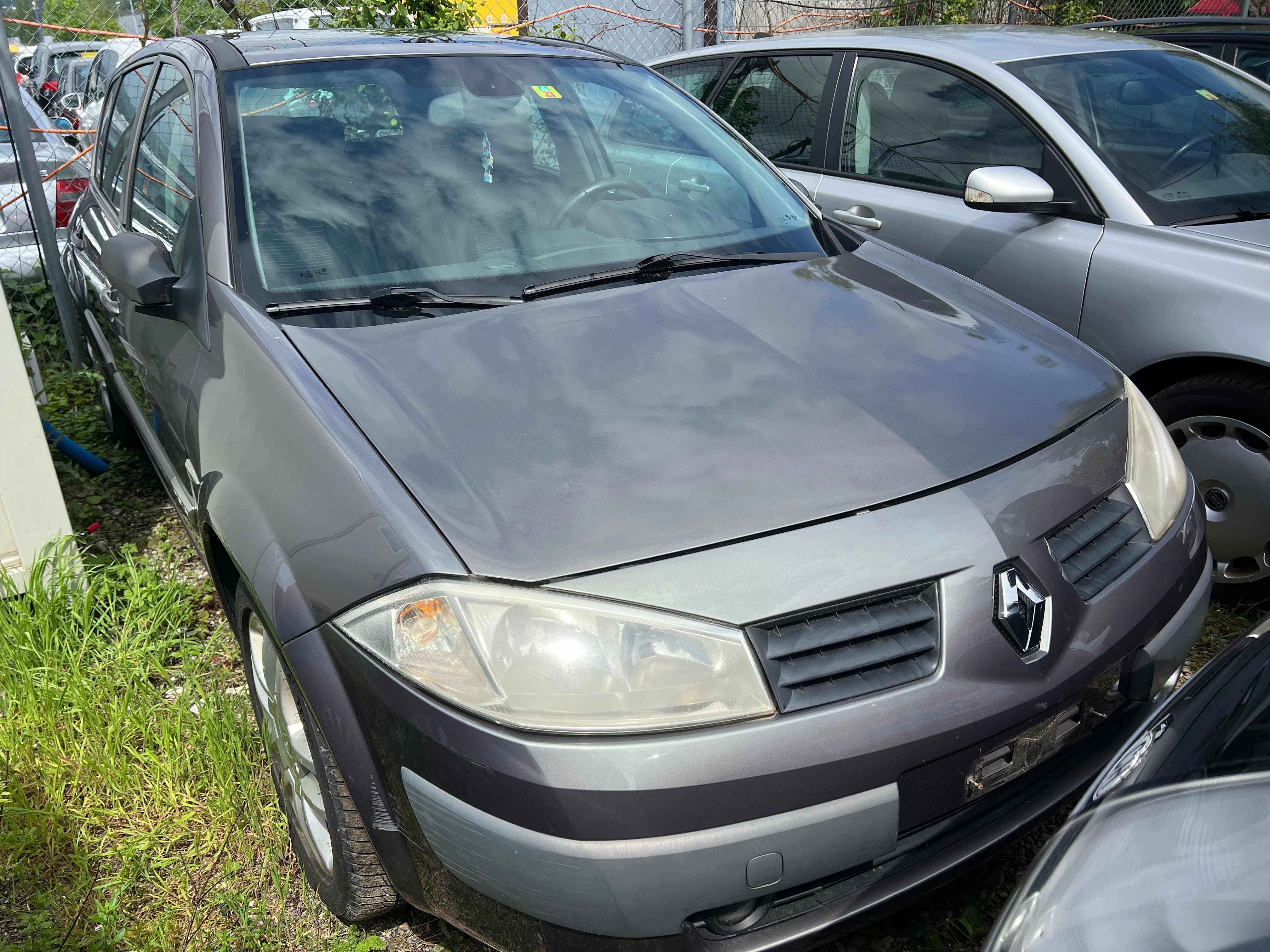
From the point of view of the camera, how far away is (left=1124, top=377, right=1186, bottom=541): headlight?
6.14ft

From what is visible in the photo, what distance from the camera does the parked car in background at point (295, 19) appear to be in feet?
19.5

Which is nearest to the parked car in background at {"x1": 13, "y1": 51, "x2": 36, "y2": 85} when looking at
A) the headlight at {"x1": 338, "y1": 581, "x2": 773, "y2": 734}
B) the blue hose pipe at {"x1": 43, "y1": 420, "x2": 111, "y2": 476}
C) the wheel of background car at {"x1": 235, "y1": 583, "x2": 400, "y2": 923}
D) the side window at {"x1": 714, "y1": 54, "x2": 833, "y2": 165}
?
the blue hose pipe at {"x1": 43, "y1": 420, "x2": 111, "y2": 476}

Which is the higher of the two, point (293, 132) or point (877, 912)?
point (293, 132)

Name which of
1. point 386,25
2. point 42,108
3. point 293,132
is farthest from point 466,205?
point 42,108

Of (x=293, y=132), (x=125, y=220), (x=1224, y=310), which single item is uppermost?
(x=293, y=132)

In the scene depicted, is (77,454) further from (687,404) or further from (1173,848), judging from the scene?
(1173,848)

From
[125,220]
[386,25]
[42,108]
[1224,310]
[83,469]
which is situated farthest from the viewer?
[42,108]

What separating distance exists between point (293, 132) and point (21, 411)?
3.65 ft

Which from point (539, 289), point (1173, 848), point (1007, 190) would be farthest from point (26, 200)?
point (1173, 848)

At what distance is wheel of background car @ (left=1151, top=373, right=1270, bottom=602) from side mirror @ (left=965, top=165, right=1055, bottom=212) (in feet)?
2.28

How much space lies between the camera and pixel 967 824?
1614mm

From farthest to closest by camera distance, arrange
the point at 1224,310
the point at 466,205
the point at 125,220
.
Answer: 1. the point at 125,220
2. the point at 1224,310
3. the point at 466,205

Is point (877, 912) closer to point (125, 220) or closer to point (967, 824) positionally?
point (967, 824)

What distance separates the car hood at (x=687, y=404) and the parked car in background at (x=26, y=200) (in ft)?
12.0
